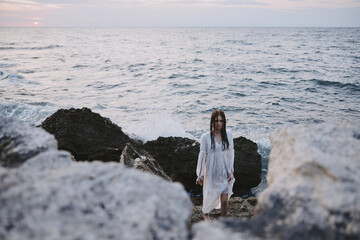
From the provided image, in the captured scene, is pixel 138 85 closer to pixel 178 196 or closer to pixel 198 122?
pixel 198 122

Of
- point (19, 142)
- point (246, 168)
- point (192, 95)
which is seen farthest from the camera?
point (192, 95)

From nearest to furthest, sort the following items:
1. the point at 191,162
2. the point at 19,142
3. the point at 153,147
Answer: the point at 19,142, the point at 191,162, the point at 153,147

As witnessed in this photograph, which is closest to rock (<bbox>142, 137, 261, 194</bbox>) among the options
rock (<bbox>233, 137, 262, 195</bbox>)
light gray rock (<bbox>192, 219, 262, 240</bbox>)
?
rock (<bbox>233, 137, 262, 195</bbox>)

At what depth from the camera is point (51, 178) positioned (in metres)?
1.46

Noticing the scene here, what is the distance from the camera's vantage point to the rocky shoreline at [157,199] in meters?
1.26

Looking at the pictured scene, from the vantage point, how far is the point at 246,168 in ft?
21.1

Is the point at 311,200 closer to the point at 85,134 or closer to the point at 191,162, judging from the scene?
the point at 191,162

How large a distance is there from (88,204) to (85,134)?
16.8ft

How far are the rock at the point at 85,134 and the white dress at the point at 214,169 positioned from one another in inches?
82.9

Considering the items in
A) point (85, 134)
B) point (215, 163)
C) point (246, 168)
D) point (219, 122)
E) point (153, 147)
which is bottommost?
point (246, 168)

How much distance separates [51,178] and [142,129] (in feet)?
26.3

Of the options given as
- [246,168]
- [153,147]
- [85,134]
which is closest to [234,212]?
[246,168]

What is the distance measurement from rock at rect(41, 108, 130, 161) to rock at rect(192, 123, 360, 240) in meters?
4.39

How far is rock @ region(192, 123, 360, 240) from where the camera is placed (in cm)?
129
